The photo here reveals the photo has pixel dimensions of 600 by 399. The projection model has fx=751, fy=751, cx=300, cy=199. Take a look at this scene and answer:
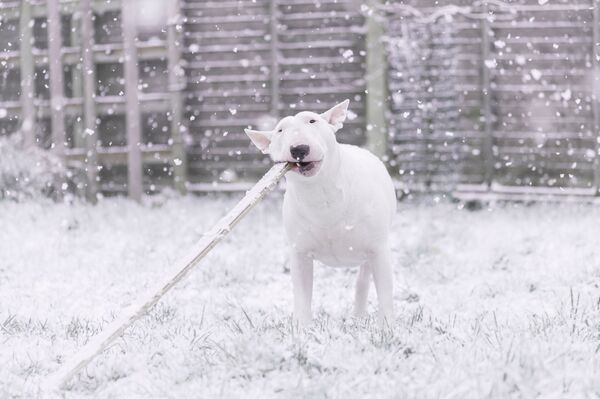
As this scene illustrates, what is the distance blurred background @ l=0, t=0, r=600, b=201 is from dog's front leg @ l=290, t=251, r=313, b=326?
5035 mm

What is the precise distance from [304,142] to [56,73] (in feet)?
23.1

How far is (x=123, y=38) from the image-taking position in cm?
920

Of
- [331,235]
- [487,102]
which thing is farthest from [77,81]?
[331,235]

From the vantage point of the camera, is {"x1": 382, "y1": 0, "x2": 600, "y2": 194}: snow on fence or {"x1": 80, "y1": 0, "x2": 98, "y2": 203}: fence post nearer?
{"x1": 382, "y1": 0, "x2": 600, "y2": 194}: snow on fence

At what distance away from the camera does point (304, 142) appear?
9.38ft

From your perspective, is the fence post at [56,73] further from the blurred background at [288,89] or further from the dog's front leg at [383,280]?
the dog's front leg at [383,280]

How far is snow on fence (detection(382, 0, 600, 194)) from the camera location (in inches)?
328

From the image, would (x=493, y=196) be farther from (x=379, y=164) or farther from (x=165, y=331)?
(x=165, y=331)

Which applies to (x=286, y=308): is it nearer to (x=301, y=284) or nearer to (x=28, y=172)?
(x=301, y=284)

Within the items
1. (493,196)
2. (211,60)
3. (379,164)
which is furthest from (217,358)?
(211,60)

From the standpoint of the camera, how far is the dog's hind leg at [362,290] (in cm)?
368

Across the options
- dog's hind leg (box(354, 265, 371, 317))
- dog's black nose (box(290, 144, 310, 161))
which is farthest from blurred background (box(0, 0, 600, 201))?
dog's black nose (box(290, 144, 310, 161))

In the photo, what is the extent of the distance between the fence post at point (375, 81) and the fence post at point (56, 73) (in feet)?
12.1

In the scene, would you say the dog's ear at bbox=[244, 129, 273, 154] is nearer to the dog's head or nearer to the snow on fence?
the dog's head
